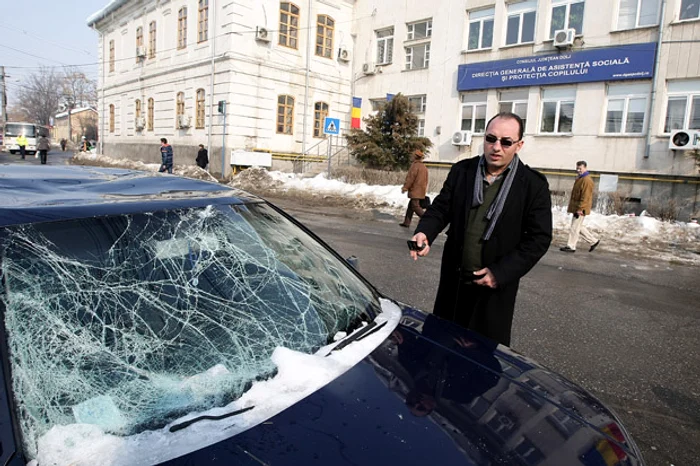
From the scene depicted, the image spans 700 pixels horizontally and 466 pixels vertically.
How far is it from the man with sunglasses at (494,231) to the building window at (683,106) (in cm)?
1598

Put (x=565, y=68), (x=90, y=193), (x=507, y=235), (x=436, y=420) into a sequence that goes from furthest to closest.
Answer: (x=565, y=68) → (x=507, y=235) → (x=90, y=193) → (x=436, y=420)

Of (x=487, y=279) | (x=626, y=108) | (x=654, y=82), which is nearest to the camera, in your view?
(x=487, y=279)

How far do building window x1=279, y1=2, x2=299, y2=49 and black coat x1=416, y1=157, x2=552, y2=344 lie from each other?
76.6ft

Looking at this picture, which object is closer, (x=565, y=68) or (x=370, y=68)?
(x=565, y=68)

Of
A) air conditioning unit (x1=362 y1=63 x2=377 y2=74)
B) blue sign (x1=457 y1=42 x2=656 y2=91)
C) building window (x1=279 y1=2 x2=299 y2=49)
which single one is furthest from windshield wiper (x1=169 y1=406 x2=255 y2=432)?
building window (x1=279 y1=2 x2=299 y2=49)

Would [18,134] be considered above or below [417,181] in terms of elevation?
above

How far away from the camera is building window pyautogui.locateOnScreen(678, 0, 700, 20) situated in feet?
48.2

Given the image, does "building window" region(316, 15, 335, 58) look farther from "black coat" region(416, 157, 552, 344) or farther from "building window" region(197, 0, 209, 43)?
"black coat" region(416, 157, 552, 344)

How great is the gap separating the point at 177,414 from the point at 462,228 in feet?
6.13

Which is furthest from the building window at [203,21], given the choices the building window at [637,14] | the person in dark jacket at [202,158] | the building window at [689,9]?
the building window at [689,9]

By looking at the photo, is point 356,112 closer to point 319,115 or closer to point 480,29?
point 319,115

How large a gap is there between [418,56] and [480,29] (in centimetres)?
344

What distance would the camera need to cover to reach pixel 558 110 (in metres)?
17.8

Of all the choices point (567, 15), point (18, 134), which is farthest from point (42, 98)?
point (567, 15)
